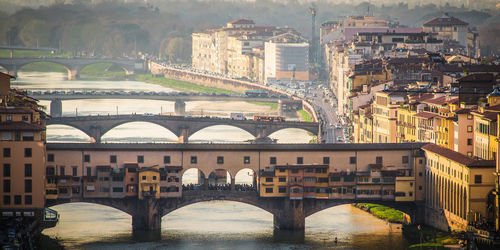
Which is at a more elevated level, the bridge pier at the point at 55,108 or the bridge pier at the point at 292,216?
the bridge pier at the point at 55,108

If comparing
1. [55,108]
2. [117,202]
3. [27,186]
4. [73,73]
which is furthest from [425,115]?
[73,73]

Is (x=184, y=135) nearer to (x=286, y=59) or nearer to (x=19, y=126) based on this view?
(x=19, y=126)

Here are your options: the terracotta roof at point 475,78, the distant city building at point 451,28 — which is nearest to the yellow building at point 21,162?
the terracotta roof at point 475,78

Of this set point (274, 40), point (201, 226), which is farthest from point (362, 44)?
point (201, 226)

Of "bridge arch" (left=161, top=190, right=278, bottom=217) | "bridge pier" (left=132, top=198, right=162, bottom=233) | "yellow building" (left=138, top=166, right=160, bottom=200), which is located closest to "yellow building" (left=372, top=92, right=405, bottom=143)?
"bridge arch" (left=161, top=190, right=278, bottom=217)

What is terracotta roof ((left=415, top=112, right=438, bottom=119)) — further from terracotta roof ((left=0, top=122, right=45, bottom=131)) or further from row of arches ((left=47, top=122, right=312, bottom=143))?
row of arches ((left=47, top=122, right=312, bottom=143))

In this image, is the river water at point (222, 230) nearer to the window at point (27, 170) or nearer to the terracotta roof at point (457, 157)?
the window at point (27, 170)

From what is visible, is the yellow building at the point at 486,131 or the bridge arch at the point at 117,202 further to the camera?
the bridge arch at the point at 117,202
